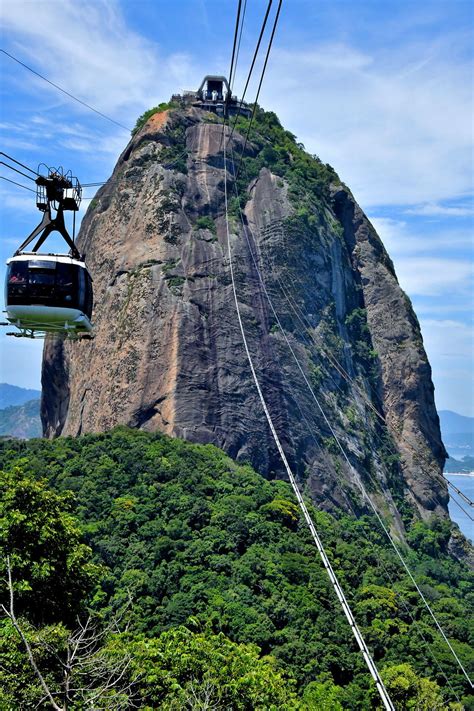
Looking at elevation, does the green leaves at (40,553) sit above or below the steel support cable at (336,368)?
below

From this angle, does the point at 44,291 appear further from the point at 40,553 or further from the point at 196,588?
the point at 196,588

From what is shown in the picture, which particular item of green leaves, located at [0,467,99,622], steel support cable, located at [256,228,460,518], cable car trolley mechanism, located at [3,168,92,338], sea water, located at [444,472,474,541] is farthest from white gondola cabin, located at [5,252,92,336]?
sea water, located at [444,472,474,541]

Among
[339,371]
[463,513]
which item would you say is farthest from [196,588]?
[463,513]

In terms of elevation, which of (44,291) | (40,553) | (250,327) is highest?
(250,327)

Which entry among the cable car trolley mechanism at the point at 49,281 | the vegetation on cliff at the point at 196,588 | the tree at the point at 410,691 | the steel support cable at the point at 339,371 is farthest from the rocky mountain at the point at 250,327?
the cable car trolley mechanism at the point at 49,281

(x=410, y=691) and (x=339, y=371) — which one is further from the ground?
(x=339, y=371)

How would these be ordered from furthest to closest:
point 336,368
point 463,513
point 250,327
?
point 463,513 → point 336,368 → point 250,327

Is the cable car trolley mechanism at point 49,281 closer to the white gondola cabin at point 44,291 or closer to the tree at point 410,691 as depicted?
the white gondola cabin at point 44,291
